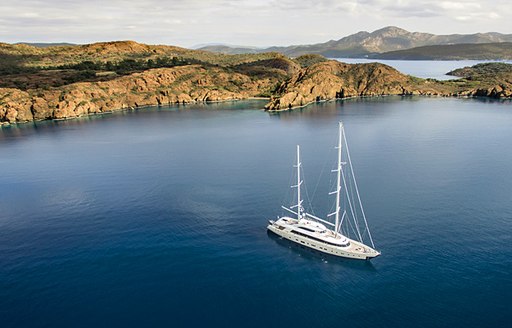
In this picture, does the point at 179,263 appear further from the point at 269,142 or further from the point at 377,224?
the point at 269,142

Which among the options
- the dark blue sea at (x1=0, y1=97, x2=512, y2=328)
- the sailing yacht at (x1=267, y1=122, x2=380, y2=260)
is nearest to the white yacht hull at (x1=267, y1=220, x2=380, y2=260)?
the sailing yacht at (x1=267, y1=122, x2=380, y2=260)

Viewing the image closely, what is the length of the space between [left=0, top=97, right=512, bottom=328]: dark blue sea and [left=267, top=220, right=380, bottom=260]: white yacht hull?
140cm

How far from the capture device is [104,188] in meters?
91.1

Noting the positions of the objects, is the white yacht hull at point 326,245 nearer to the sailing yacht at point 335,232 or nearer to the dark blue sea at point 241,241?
the sailing yacht at point 335,232

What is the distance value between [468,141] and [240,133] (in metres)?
83.8

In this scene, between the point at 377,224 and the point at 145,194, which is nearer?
the point at 377,224

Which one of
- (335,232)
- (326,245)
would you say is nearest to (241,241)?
(326,245)

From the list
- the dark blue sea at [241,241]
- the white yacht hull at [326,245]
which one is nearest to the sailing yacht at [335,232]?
the white yacht hull at [326,245]

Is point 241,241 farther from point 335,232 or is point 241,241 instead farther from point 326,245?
point 335,232

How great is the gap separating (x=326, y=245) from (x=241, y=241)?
572 inches

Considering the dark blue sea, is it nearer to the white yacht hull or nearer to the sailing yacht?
the white yacht hull

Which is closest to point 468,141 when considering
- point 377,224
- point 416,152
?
point 416,152

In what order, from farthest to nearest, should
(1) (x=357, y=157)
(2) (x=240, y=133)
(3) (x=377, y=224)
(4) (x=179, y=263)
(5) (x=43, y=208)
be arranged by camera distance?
(2) (x=240, y=133) → (1) (x=357, y=157) → (5) (x=43, y=208) → (3) (x=377, y=224) → (4) (x=179, y=263)

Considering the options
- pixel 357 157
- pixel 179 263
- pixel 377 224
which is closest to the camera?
pixel 179 263
